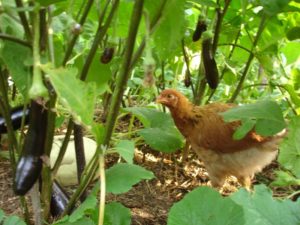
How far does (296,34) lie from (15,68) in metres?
0.84

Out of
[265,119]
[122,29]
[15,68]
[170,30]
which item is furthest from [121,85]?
[122,29]

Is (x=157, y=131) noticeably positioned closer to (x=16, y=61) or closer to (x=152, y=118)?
(x=152, y=118)

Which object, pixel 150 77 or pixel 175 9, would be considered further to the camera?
pixel 175 9

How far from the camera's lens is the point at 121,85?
2.95 ft

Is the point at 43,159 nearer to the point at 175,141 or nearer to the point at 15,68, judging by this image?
the point at 15,68

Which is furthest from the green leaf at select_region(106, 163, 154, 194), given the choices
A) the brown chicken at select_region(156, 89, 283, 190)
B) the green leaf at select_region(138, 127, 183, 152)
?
the brown chicken at select_region(156, 89, 283, 190)

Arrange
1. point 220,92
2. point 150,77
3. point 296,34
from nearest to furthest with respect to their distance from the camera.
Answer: point 150,77 < point 296,34 < point 220,92

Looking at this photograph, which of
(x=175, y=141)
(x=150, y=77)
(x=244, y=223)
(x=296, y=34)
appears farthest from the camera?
(x=175, y=141)

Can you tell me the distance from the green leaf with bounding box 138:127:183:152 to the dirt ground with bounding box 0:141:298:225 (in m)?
0.25

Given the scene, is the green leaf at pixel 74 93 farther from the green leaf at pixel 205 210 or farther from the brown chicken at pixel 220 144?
the brown chicken at pixel 220 144

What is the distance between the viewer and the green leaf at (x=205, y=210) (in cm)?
87

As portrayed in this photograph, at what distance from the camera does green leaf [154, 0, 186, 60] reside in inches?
34.8

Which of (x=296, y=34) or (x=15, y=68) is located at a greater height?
(x=296, y=34)

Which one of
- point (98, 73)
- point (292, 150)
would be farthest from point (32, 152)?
point (292, 150)
